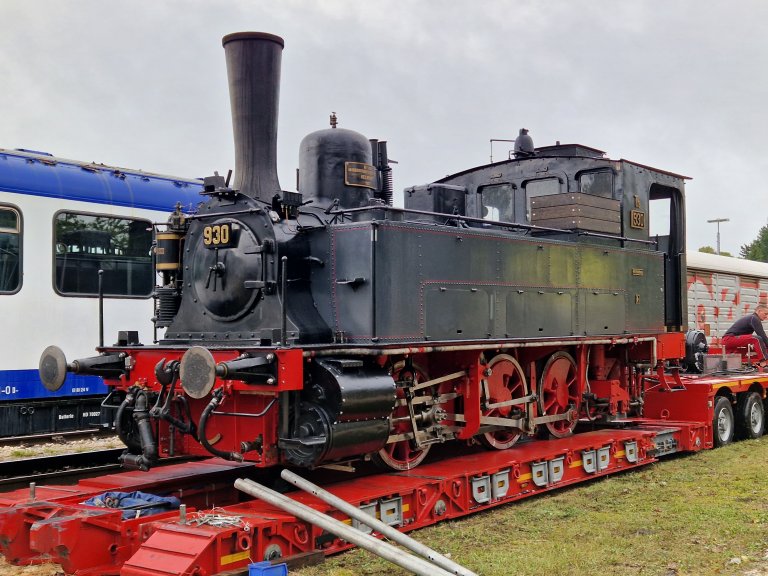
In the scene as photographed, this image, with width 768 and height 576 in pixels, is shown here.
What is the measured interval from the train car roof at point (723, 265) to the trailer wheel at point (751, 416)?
509cm

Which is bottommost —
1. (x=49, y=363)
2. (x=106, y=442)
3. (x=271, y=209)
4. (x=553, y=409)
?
(x=106, y=442)

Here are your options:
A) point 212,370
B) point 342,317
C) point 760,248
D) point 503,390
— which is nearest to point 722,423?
point 503,390

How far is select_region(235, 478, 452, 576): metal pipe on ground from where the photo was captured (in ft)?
16.0

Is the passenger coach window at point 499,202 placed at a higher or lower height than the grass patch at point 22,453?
higher

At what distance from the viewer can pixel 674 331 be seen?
1099 centimetres

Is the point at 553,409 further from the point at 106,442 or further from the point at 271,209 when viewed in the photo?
the point at 106,442

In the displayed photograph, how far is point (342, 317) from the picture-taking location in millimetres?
6910

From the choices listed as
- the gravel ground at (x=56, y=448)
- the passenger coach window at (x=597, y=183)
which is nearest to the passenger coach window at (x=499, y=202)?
the passenger coach window at (x=597, y=183)

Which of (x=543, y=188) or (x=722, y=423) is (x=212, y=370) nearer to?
(x=543, y=188)

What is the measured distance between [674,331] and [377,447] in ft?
19.6

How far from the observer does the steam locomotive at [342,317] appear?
632 centimetres

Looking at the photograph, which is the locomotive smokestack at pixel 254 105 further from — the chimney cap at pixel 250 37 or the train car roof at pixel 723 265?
the train car roof at pixel 723 265

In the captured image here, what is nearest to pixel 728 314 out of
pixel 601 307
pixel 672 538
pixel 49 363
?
pixel 601 307

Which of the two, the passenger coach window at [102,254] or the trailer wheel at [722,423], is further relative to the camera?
the trailer wheel at [722,423]
